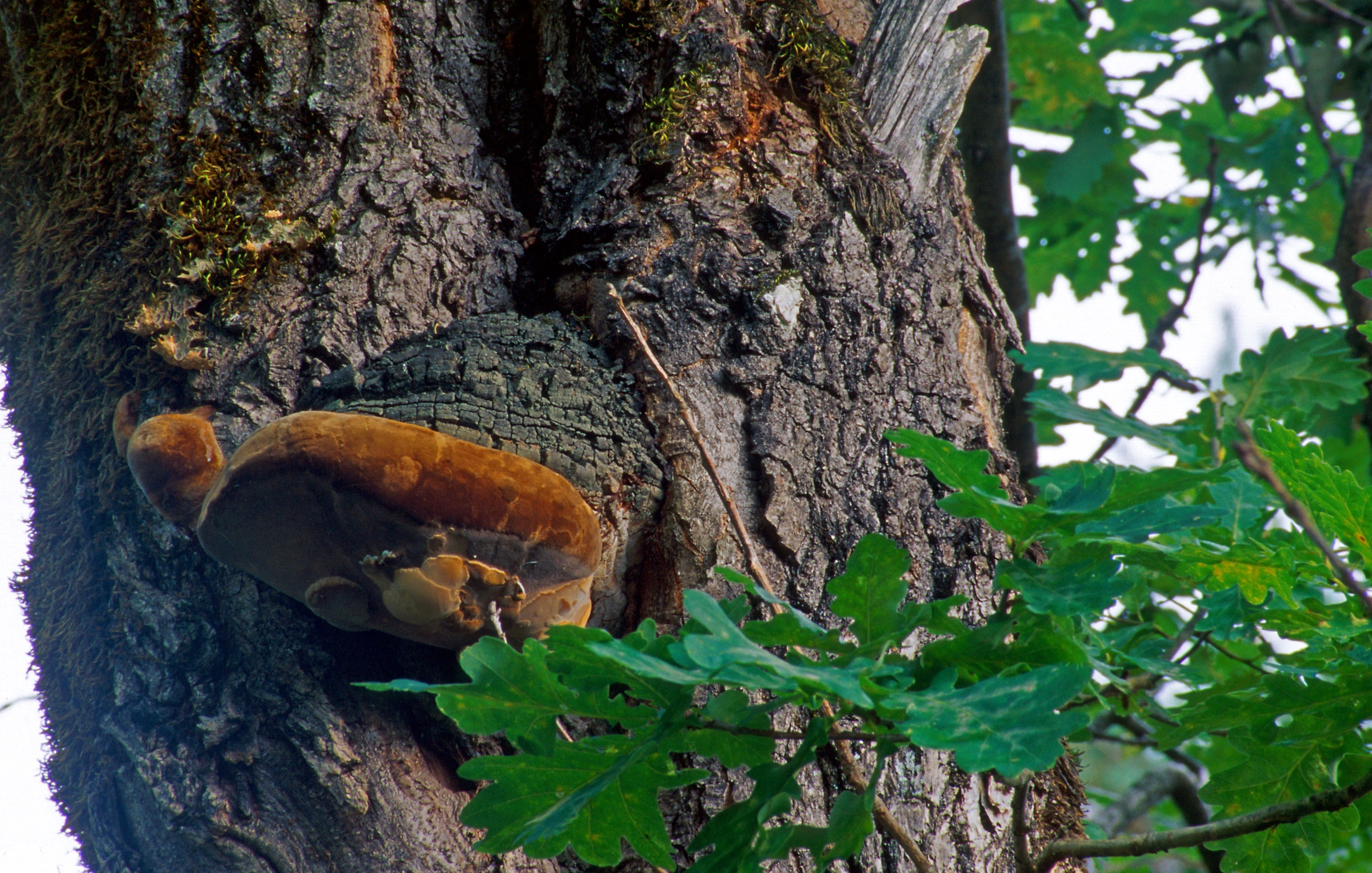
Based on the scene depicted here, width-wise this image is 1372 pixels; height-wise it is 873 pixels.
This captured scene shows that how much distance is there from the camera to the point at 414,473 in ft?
4.31

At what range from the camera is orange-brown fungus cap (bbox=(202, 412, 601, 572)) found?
1285mm

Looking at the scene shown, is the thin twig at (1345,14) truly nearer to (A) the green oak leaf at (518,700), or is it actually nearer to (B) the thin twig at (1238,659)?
(B) the thin twig at (1238,659)

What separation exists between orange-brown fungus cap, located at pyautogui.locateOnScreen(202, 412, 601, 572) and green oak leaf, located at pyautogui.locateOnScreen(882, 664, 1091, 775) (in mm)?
739

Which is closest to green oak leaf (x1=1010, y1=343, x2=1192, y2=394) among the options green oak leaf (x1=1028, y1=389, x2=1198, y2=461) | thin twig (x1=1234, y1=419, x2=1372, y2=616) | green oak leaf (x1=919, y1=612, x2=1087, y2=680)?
green oak leaf (x1=1028, y1=389, x2=1198, y2=461)

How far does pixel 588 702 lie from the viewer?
1000 mm

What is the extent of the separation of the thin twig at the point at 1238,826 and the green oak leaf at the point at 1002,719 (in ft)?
1.22

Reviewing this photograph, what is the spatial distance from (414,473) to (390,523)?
87mm

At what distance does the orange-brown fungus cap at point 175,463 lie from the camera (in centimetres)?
143

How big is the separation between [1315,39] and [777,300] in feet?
14.1

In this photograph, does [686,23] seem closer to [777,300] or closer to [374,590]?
[777,300]

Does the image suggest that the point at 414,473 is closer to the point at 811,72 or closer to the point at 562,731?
the point at 562,731

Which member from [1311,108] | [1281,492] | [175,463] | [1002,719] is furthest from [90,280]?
[1311,108]

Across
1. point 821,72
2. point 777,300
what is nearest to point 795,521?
point 777,300

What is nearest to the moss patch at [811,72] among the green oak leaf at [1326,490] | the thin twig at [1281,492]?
the green oak leaf at [1326,490]
